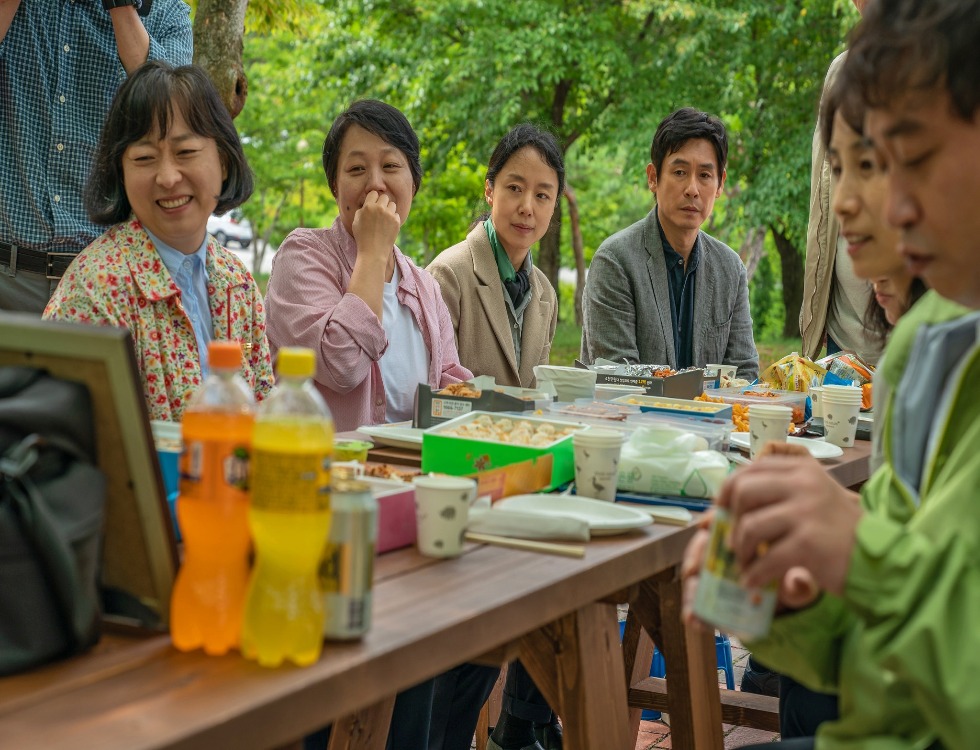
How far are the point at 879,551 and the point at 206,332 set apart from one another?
199 cm

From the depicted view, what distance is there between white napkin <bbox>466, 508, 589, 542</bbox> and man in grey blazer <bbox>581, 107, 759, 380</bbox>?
2.69 metres

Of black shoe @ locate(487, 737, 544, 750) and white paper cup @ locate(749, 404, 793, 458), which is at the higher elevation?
white paper cup @ locate(749, 404, 793, 458)

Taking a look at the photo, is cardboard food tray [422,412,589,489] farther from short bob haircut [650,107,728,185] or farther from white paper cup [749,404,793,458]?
short bob haircut [650,107,728,185]

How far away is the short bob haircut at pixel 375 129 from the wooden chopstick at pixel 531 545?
198 cm

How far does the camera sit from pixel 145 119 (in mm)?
2576

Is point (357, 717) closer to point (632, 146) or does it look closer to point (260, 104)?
point (632, 146)

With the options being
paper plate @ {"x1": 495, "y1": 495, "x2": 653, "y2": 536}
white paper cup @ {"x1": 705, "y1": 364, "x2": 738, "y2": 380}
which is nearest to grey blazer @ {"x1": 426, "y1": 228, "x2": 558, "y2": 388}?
white paper cup @ {"x1": 705, "y1": 364, "x2": 738, "y2": 380}

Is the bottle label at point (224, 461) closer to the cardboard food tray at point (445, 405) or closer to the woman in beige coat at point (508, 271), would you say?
the cardboard food tray at point (445, 405)

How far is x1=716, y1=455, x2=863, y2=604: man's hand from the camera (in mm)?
1117

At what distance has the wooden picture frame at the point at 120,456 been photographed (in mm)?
1252

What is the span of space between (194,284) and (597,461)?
1.26 meters

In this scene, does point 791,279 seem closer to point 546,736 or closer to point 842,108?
point 546,736

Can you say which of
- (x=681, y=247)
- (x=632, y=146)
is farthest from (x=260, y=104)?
(x=681, y=247)

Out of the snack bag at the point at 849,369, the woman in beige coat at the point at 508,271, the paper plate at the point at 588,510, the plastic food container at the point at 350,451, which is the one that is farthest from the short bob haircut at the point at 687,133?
the paper plate at the point at 588,510
